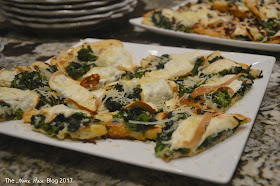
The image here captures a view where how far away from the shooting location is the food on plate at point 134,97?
129cm

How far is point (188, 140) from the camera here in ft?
Answer: 3.89

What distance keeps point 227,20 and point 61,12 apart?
1652mm

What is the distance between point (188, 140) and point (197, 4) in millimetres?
2581

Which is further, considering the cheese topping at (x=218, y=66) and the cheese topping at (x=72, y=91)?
the cheese topping at (x=218, y=66)

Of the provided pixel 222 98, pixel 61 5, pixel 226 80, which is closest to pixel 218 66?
pixel 226 80

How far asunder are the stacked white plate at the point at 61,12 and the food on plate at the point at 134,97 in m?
0.45

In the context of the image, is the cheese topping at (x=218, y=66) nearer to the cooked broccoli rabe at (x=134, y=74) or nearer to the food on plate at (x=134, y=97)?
the food on plate at (x=134, y=97)

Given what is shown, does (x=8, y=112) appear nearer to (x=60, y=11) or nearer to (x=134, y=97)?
(x=134, y=97)

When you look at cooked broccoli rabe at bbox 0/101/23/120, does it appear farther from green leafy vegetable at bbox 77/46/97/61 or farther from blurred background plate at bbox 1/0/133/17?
blurred background plate at bbox 1/0/133/17

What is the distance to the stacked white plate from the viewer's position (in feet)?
8.67

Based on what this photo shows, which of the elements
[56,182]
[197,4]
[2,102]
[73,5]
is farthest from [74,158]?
[197,4]

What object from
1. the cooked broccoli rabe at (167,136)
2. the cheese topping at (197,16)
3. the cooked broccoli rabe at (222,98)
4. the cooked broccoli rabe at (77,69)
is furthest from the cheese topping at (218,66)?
the cheese topping at (197,16)

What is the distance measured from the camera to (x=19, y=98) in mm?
1594

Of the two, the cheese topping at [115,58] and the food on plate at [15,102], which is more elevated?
the food on plate at [15,102]
